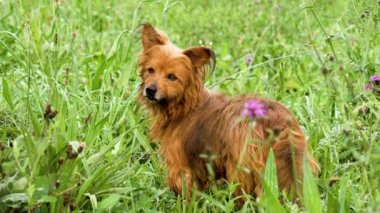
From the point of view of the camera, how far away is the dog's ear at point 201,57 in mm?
4656

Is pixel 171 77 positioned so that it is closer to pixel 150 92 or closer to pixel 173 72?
pixel 173 72

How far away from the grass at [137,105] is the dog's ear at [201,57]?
55 centimetres

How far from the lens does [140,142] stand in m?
5.05

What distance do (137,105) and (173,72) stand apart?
0.56m

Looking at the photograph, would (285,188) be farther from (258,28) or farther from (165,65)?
(258,28)

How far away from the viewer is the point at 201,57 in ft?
15.4

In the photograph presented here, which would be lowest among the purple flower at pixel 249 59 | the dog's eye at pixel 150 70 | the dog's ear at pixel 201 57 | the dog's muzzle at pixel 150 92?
the purple flower at pixel 249 59

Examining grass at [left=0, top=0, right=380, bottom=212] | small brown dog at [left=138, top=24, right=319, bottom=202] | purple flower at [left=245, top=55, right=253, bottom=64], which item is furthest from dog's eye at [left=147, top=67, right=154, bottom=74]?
purple flower at [left=245, top=55, right=253, bottom=64]

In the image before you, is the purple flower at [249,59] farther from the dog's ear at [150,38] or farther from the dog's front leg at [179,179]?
the dog's front leg at [179,179]

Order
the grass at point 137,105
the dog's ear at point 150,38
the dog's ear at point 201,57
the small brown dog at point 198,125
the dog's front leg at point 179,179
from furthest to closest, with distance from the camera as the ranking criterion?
the dog's ear at point 150,38 → the dog's ear at point 201,57 → the dog's front leg at point 179,179 → the small brown dog at point 198,125 → the grass at point 137,105

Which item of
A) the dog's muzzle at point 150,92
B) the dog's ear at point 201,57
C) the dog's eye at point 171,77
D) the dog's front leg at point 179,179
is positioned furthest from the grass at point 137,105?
the dog's ear at point 201,57

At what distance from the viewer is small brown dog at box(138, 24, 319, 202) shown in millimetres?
4203

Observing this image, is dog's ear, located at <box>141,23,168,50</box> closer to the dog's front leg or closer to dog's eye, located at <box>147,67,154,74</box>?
dog's eye, located at <box>147,67,154,74</box>

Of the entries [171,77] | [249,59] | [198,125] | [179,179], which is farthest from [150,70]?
[249,59]
